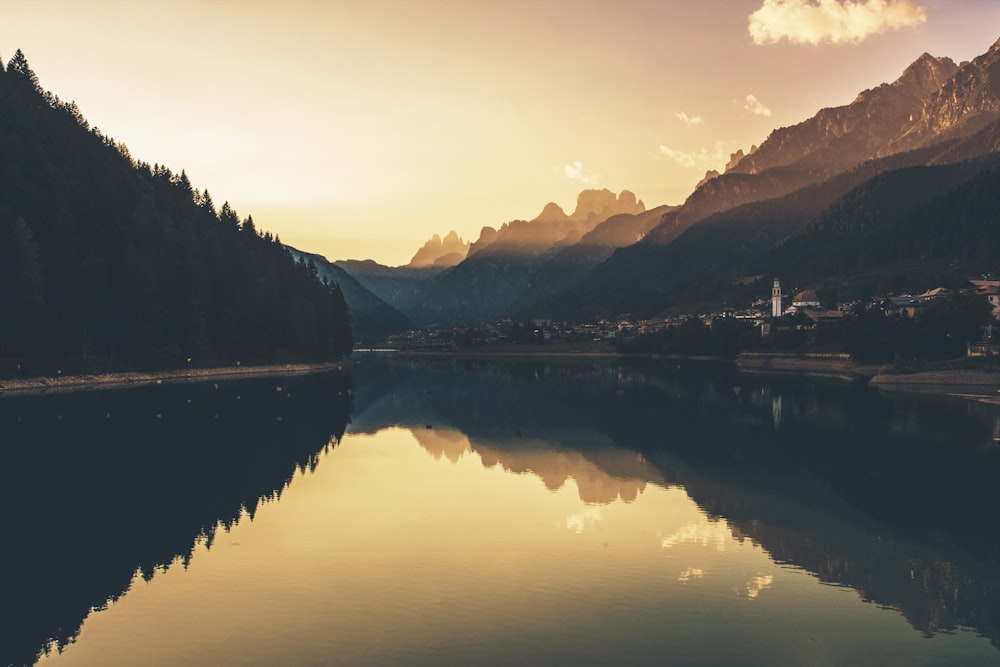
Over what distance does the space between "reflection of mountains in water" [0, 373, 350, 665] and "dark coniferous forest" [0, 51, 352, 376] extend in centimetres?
2020

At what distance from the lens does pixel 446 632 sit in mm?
27922

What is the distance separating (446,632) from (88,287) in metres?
130

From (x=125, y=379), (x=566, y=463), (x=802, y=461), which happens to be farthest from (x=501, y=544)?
(x=125, y=379)

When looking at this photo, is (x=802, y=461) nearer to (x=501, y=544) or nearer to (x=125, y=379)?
(x=501, y=544)

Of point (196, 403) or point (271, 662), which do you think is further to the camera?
point (196, 403)

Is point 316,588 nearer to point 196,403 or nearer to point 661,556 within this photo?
point 661,556

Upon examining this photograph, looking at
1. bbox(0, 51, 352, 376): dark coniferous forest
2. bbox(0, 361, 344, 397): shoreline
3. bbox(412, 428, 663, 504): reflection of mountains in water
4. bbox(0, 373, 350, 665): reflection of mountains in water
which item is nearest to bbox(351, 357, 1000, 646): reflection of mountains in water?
bbox(412, 428, 663, 504): reflection of mountains in water

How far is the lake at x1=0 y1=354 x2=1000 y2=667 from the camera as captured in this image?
27.4 meters

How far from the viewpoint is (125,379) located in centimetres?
14225

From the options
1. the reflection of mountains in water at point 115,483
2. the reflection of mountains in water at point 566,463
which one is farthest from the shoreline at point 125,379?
the reflection of mountains in water at point 566,463

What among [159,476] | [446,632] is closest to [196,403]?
[159,476]

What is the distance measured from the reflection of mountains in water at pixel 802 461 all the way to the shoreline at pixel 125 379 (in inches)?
1791

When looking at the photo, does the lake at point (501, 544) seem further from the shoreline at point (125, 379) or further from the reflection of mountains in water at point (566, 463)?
the shoreline at point (125, 379)

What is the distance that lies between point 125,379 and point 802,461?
11882 cm
